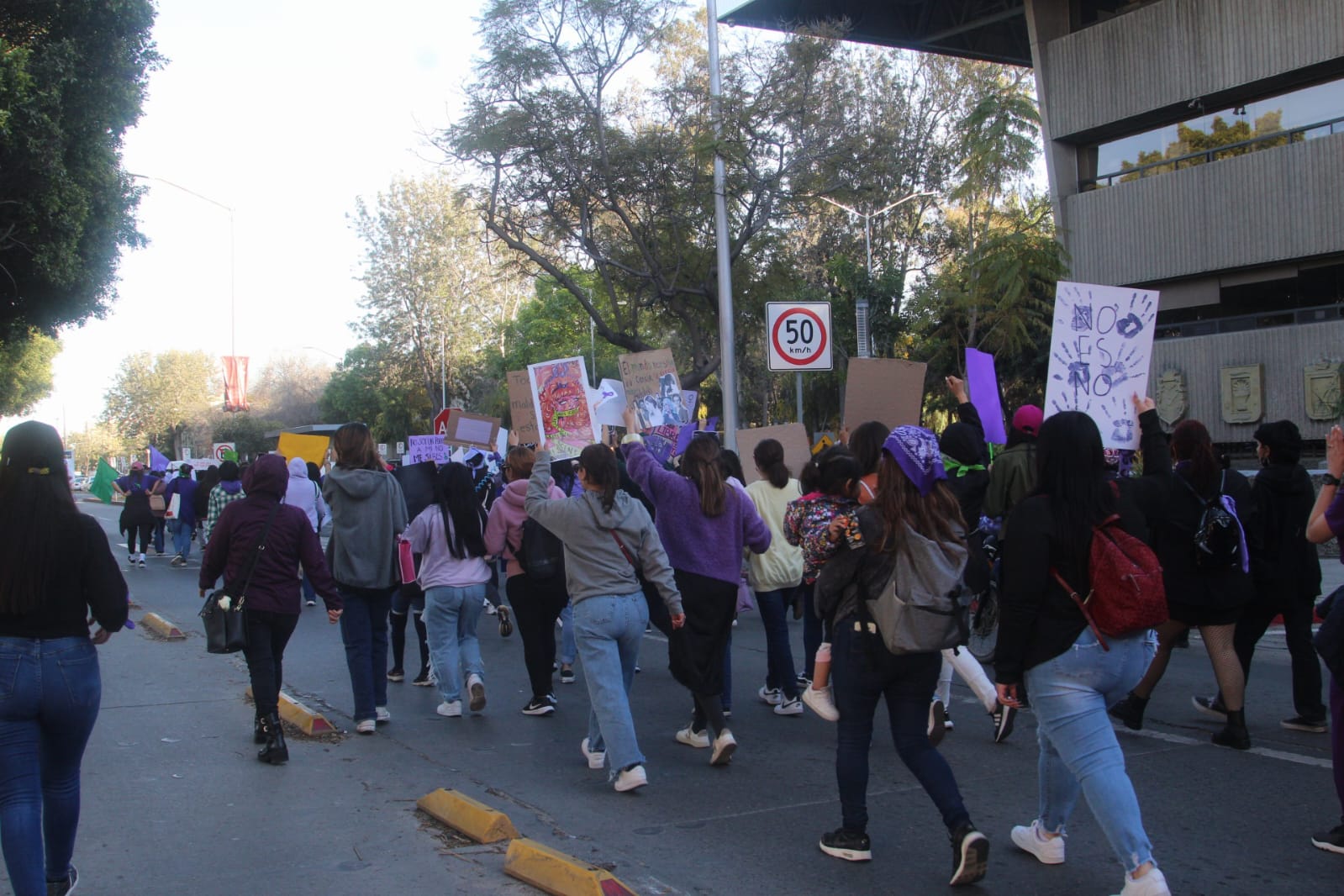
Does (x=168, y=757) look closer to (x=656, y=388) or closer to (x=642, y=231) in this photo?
(x=656, y=388)

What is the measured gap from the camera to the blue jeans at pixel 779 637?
7.33 m

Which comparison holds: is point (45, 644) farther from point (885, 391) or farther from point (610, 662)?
point (885, 391)

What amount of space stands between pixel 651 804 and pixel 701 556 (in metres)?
1.34

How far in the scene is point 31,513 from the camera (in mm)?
3914

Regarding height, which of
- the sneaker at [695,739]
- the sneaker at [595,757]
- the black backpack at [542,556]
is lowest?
the sneaker at [695,739]

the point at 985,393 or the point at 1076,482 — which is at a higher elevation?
the point at 985,393

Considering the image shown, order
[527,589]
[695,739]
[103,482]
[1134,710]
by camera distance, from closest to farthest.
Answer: [1134,710] < [695,739] < [527,589] < [103,482]

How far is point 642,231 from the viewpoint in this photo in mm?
19750

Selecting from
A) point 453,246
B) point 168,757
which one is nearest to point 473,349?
point 453,246

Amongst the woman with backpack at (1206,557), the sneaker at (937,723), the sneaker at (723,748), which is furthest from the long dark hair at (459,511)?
the woman with backpack at (1206,557)

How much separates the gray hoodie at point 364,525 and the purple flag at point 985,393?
369cm

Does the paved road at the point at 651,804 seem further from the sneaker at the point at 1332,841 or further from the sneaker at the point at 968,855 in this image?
the sneaker at the point at 968,855

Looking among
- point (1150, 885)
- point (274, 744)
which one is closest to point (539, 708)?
point (274, 744)

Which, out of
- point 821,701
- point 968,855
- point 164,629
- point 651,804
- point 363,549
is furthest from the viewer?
point 164,629
